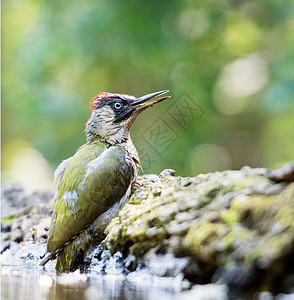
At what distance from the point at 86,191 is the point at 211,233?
4.88ft

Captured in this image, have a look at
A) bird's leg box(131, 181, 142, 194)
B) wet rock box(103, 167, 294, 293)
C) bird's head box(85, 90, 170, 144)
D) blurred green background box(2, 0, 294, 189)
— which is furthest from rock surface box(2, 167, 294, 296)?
blurred green background box(2, 0, 294, 189)

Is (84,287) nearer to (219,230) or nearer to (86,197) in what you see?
(219,230)

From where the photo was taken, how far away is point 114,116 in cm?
460

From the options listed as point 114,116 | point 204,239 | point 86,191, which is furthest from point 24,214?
point 204,239

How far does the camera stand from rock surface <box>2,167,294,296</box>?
2.32 meters

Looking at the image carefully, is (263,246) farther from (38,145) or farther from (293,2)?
(38,145)

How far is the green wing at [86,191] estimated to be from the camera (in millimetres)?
3811

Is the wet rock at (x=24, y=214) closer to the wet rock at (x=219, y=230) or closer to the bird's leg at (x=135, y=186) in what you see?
the bird's leg at (x=135, y=186)

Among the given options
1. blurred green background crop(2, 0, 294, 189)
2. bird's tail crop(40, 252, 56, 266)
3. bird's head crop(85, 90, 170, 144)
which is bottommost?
bird's tail crop(40, 252, 56, 266)

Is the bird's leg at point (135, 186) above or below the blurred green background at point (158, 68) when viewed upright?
below

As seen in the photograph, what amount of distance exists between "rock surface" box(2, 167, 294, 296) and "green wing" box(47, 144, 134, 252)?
0.19 metres

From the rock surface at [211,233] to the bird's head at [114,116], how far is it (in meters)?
0.79

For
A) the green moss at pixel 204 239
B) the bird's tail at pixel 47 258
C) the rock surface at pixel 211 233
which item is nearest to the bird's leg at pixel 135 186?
the rock surface at pixel 211 233

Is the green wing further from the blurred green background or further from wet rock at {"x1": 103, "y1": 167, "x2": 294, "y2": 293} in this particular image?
the blurred green background
